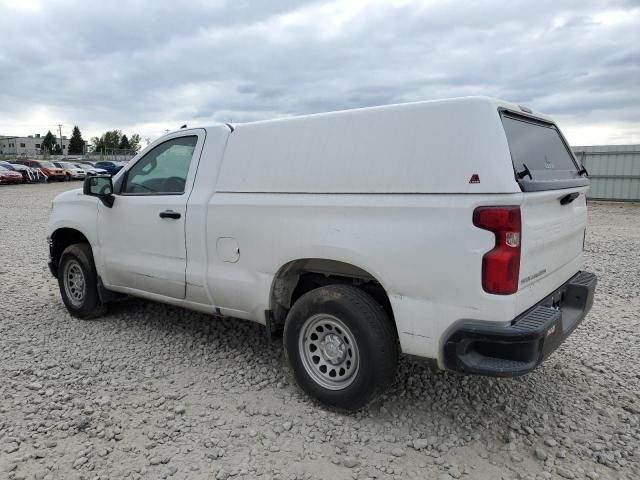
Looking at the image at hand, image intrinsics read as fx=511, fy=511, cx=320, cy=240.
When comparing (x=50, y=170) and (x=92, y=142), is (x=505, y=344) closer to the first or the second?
(x=50, y=170)

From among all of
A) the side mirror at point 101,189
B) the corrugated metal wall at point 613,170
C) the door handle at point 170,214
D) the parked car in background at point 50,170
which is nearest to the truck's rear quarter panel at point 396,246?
the door handle at point 170,214

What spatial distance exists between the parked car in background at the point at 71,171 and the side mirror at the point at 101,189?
36340mm

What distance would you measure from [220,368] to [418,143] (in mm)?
2429

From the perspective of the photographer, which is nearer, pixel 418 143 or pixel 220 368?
pixel 418 143

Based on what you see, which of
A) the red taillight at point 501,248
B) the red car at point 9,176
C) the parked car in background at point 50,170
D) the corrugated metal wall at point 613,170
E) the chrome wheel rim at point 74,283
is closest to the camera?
the red taillight at point 501,248

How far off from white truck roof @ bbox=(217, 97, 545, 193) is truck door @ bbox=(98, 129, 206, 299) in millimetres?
497

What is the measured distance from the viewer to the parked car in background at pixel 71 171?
122 ft

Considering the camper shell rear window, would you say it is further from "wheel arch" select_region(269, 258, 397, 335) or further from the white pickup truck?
"wheel arch" select_region(269, 258, 397, 335)

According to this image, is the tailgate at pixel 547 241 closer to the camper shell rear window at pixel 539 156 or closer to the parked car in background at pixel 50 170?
the camper shell rear window at pixel 539 156

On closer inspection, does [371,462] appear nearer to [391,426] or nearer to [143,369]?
[391,426]

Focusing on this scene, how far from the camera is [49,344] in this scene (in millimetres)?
4645

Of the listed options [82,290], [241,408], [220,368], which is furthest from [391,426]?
[82,290]

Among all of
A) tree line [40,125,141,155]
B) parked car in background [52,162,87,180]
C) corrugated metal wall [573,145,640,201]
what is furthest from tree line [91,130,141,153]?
corrugated metal wall [573,145,640,201]

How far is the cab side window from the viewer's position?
4.25m
